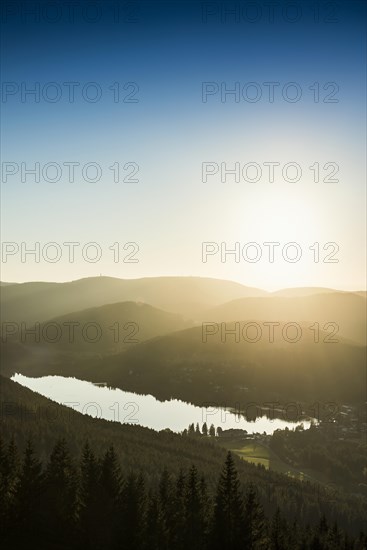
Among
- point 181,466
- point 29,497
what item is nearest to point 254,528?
point 29,497

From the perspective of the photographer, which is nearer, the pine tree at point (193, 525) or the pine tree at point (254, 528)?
the pine tree at point (254, 528)

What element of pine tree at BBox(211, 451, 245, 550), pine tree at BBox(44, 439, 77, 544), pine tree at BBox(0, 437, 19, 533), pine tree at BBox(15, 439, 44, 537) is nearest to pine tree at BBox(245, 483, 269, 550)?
pine tree at BBox(211, 451, 245, 550)

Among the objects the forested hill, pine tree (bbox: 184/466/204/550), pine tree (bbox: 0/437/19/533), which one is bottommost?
the forested hill

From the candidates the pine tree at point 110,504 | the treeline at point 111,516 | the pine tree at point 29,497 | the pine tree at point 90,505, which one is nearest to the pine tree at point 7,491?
the treeline at point 111,516

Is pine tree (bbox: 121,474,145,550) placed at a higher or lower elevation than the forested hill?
higher

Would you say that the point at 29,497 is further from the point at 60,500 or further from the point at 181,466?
the point at 181,466

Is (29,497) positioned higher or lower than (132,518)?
higher

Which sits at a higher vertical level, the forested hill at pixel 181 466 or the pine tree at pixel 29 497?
the pine tree at pixel 29 497

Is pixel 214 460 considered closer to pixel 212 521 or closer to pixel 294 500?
pixel 294 500

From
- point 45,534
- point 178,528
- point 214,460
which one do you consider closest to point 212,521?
point 178,528

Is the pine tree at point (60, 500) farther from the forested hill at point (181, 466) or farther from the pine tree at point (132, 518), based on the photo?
the forested hill at point (181, 466)

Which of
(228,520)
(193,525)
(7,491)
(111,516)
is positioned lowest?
(193,525)

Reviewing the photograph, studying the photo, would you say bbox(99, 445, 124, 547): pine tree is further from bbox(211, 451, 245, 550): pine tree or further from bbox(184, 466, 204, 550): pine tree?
bbox(211, 451, 245, 550): pine tree
